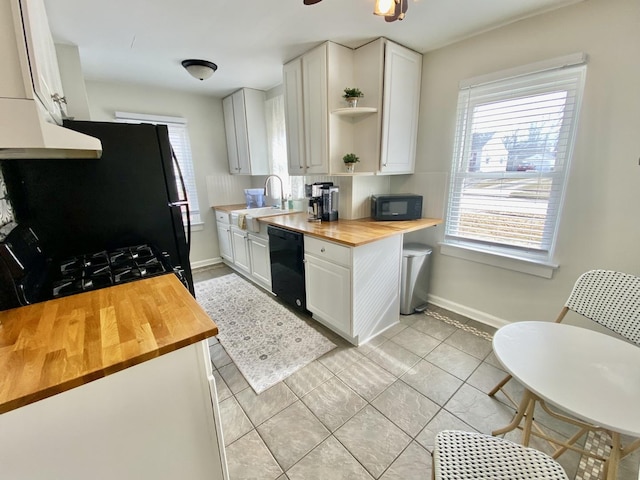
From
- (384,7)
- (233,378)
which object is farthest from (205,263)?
(384,7)

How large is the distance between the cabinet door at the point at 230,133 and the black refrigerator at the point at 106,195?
2.18 metres

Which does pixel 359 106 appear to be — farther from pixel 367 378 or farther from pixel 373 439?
pixel 373 439

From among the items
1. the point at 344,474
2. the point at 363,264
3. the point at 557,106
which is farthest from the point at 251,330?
the point at 557,106

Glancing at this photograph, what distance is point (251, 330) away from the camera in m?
2.45

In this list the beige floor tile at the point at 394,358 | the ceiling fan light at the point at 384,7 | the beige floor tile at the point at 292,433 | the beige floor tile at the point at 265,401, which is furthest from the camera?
the beige floor tile at the point at 394,358

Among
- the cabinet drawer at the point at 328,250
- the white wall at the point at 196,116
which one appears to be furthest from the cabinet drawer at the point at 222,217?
the cabinet drawer at the point at 328,250

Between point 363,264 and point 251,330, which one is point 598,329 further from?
point 251,330

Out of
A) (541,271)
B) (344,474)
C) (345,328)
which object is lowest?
(344,474)

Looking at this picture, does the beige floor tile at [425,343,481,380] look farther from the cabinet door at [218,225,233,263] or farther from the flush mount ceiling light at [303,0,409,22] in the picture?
the cabinet door at [218,225,233,263]

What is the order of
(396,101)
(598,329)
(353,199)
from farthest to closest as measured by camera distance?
(353,199) < (396,101) < (598,329)

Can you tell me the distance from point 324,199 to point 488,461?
214 cm

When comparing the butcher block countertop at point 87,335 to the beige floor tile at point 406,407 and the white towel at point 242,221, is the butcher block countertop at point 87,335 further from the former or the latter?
the white towel at point 242,221

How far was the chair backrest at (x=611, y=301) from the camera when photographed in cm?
131

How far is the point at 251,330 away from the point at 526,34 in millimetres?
3163
